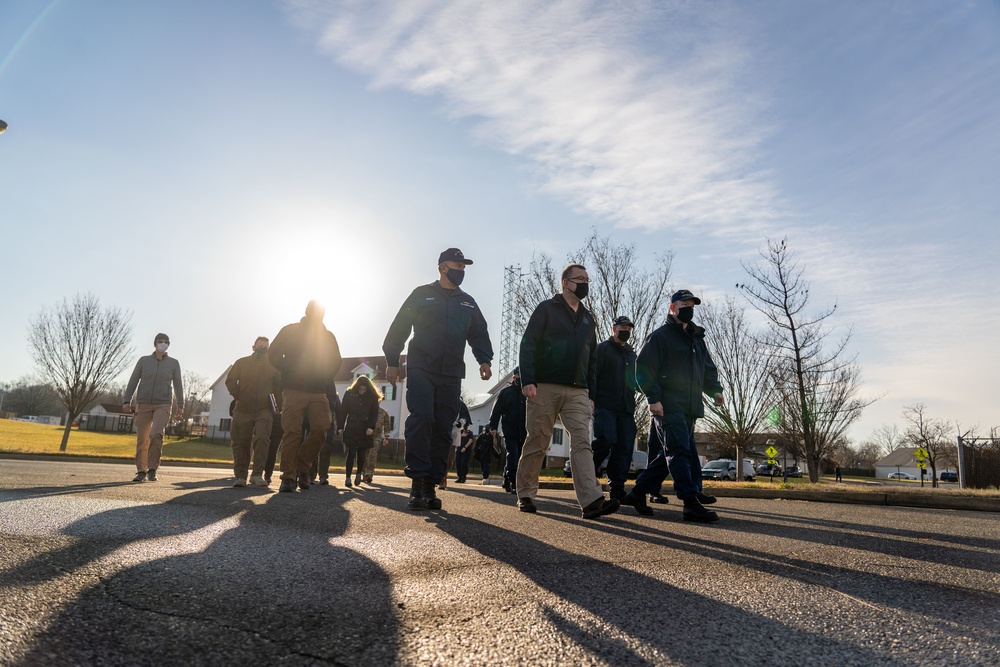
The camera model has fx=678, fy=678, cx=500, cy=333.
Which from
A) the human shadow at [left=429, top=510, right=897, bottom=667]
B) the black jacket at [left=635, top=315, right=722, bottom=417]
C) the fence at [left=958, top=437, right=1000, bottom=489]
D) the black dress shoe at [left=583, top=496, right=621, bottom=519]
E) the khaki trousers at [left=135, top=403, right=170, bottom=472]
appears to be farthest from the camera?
the fence at [left=958, top=437, right=1000, bottom=489]

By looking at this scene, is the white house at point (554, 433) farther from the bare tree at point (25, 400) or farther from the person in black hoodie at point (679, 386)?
the bare tree at point (25, 400)

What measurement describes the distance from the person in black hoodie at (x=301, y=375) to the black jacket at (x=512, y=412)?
356 cm

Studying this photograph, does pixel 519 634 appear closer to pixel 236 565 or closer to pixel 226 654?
pixel 226 654

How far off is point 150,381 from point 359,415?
3.22m

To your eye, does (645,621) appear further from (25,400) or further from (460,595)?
(25,400)

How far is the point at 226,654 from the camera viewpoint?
1.72m

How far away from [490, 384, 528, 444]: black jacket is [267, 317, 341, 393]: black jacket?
3663 mm

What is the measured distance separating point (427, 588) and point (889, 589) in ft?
6.32

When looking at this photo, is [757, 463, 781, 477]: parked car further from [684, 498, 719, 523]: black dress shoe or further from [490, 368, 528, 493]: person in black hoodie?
[684, 498, 719, 523]: black dress shoe

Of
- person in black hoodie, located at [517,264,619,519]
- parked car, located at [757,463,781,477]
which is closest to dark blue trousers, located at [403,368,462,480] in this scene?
person in black hoodie, located at [517,264,619,519]

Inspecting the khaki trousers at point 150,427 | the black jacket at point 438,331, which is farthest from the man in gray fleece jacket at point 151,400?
the black jacket at point 438,331

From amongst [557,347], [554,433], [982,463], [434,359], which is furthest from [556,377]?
[554,433]

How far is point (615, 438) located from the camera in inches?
315

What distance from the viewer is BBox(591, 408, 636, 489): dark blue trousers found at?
26.0ft
